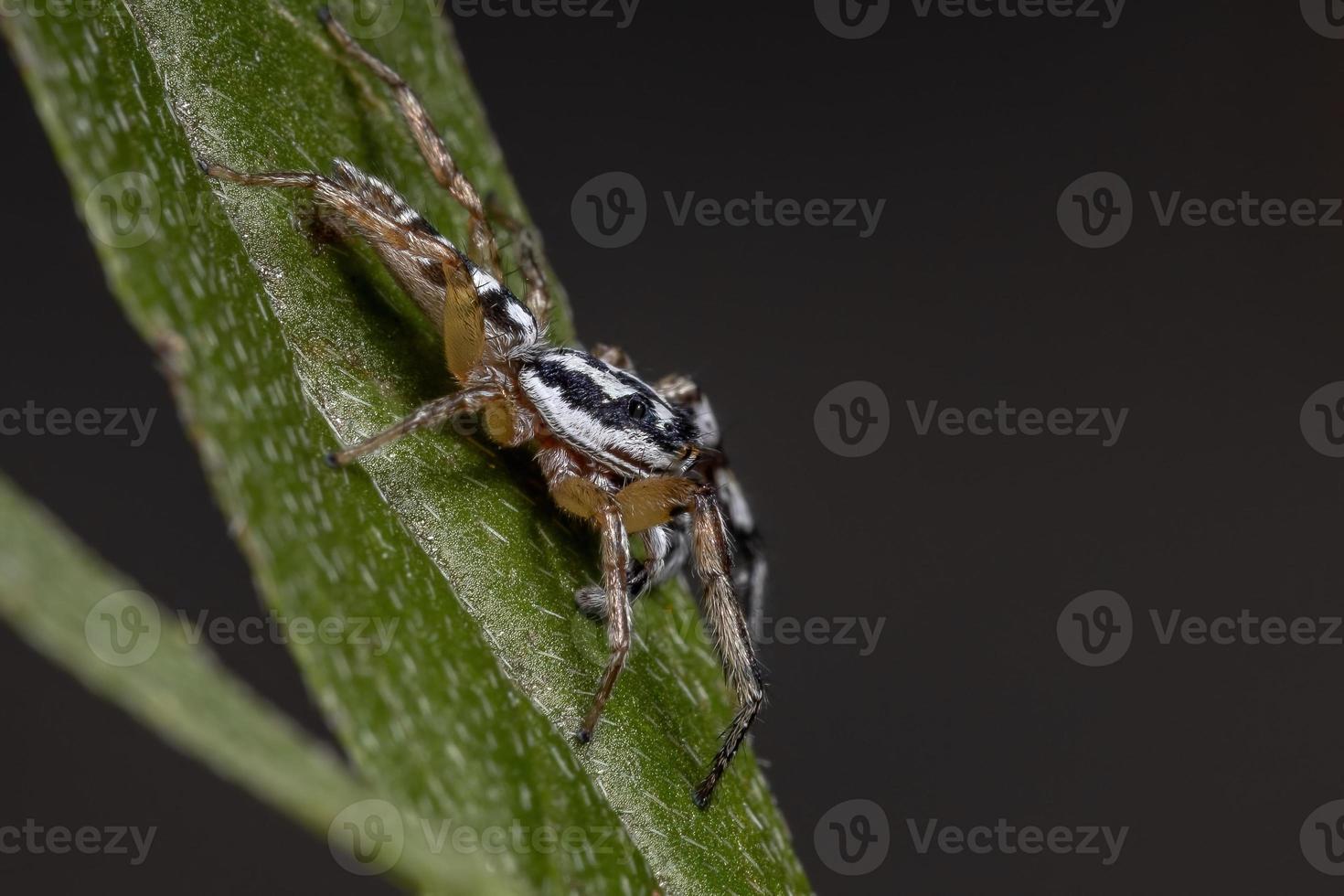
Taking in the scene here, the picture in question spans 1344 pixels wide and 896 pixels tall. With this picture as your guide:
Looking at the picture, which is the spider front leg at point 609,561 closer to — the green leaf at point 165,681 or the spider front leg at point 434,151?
the spider front leg at point 434,151

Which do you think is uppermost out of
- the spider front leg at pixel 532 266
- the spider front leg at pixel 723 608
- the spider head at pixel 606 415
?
the spider front leg at pixel 532 266

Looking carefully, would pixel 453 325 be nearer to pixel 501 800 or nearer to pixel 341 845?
pixel 501 800

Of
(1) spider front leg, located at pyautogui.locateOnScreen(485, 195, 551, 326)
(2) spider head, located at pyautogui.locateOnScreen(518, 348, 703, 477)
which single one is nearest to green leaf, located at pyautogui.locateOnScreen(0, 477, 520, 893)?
(2) spider head, located at pyautogui.locateOnScreen(518, 348, 703, 477)

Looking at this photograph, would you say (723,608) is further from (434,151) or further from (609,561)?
(434,151)

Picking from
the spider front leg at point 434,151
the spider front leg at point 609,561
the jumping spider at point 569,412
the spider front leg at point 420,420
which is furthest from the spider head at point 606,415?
the spider front leg at point 434,151

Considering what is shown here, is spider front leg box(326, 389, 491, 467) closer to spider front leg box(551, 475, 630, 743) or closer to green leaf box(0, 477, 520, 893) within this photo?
spider front leg box(551, 475, 630, 743)

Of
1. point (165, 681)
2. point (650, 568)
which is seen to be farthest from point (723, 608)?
point (165, 681)

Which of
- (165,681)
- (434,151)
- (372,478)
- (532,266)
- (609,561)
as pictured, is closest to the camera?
(165,681)
